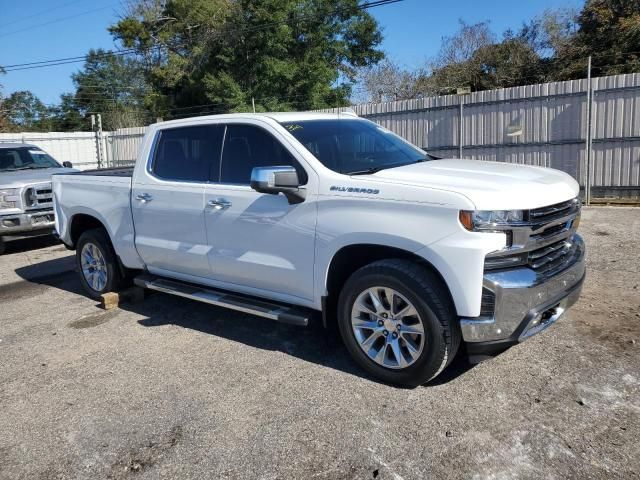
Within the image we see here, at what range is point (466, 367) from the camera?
4.32m

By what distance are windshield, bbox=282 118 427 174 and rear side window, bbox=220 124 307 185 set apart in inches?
7.4

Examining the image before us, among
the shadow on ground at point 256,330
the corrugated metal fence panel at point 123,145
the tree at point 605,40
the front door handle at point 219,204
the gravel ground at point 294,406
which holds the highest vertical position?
the tree at point 605,40

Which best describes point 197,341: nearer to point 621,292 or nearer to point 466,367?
point 466,367

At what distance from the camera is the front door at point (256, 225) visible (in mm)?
4379

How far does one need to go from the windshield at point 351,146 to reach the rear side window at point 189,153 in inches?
31.6

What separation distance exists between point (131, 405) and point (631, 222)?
844 cm

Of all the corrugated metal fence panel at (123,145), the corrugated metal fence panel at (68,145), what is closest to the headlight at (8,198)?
the corrugated metal fence panel at (68,145)

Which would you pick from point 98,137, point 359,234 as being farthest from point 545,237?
point 98,137

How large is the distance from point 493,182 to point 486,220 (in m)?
0.40

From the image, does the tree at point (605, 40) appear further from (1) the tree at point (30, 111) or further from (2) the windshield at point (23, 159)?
(1) the tree at point (30, 111)

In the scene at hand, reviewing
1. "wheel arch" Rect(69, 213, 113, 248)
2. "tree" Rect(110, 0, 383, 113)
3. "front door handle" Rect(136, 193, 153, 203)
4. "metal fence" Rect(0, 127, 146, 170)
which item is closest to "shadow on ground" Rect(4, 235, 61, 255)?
"wheel arch" Rect(69, 213, 113, 248)

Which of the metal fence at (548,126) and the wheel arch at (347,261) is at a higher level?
the metal fence at (548,126)

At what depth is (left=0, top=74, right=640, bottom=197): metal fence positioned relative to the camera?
37.6 ft

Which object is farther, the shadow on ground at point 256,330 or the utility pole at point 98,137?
the utility pole at point 98,137
